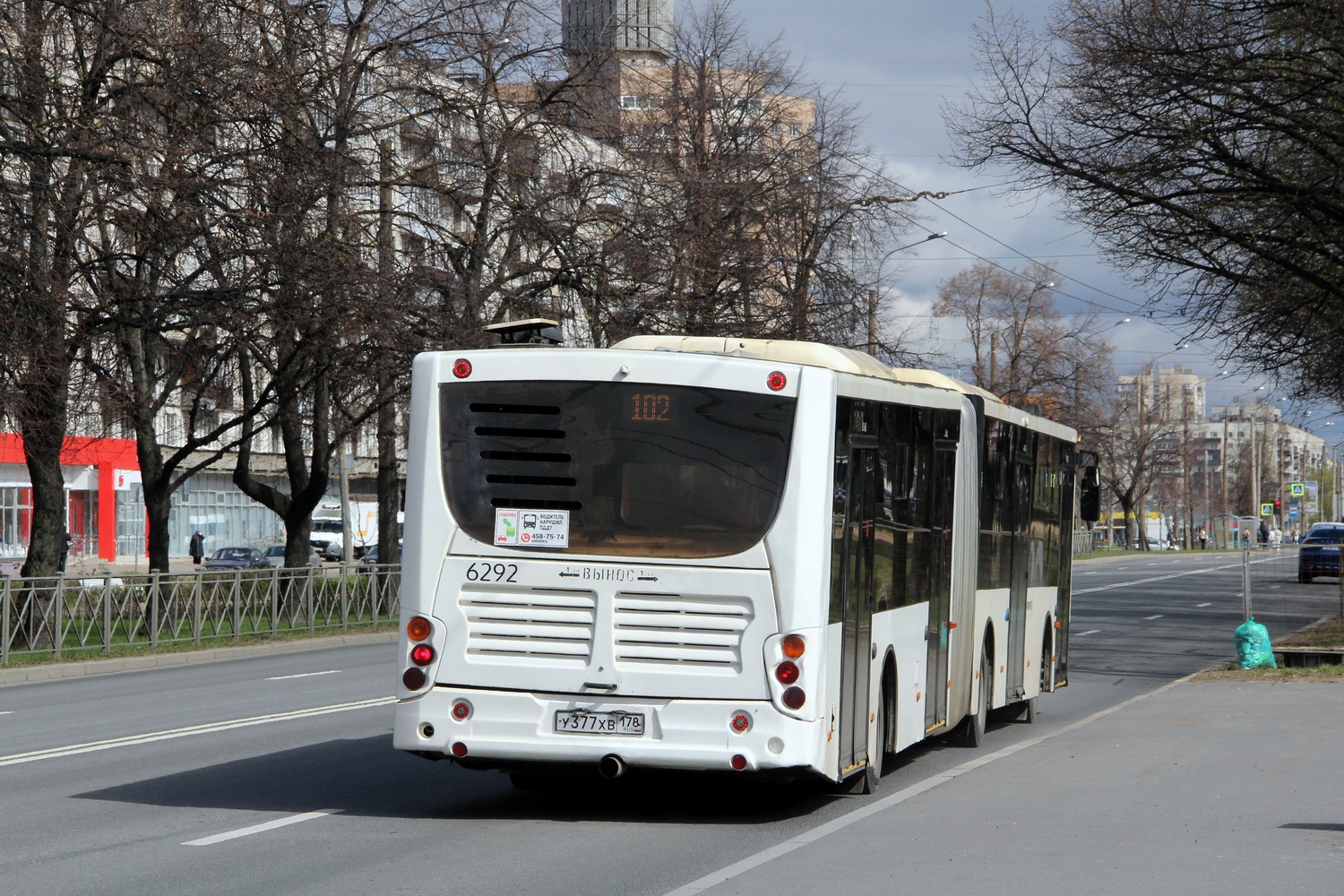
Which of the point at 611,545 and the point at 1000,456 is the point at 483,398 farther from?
the point at 1000,456

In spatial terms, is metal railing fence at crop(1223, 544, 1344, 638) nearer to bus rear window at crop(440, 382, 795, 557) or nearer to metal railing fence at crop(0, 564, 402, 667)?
metal railing fence at crop(0, 564, 402, 667)

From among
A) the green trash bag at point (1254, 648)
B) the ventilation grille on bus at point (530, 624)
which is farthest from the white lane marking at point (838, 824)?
the green trash bag at point (1254, 648)

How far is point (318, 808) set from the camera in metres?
10.3

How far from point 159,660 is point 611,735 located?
16546 millimetres

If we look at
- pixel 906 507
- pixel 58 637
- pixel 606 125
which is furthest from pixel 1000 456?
pixel 606 125

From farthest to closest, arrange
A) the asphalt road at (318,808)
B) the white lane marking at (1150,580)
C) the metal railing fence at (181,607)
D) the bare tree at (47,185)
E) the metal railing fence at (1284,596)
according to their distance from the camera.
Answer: the white lane marking at (1150,580)
the metal railing fence at (1284,596)
the metal railing fence at (181,607)
the bare tree at (47,185)
the asphalt road at (318,808)

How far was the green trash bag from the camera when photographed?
21.3 meters

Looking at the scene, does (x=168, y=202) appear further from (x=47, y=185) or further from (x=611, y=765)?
(x=611, y=765)

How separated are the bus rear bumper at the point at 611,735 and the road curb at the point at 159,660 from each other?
13903 mm

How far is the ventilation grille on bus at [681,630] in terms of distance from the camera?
9484 millimetres

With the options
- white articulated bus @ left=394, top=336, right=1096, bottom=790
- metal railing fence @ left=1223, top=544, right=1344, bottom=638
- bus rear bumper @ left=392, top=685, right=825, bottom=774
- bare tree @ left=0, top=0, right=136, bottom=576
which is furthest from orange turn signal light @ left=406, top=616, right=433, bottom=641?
metal railing fence @ left=1223, top=544, right=1344, bottom=638

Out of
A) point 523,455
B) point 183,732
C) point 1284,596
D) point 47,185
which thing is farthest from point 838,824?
Result: point 1284,596

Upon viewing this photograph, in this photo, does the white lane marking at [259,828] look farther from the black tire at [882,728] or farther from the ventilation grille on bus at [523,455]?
the black tire at [882,728]

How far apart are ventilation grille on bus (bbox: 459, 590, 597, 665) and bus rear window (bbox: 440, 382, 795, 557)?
318 millimetres
